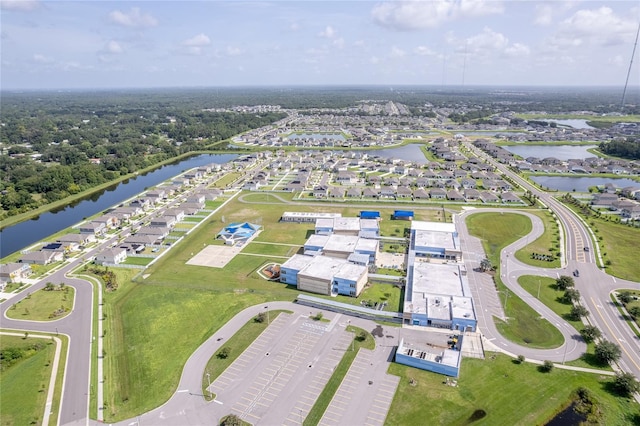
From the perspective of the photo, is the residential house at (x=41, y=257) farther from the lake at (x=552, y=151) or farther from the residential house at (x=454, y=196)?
the lake at (x=552, y=151)

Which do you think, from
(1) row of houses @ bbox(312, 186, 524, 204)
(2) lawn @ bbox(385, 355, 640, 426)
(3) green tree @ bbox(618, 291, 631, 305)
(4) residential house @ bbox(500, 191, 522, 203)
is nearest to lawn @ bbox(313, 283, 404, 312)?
(2) lawn @ bbox(385, 355, 640, 426)

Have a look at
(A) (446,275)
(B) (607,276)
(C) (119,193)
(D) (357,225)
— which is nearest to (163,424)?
(A) (446,275)

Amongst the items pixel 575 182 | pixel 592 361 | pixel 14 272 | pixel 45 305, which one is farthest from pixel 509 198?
pixel 14 272

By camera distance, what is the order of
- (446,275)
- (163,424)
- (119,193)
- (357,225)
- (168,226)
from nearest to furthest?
1. (163,424)
2. (446,275)
3. (357,225)
4. (168,226)
5. (119,193)

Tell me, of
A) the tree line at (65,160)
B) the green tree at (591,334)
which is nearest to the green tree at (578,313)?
the green tree at (591,334)

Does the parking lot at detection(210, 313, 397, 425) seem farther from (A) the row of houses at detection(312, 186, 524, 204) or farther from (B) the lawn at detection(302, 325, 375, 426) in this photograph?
(A) the row of houses at detection(312, 186, 524, 204)

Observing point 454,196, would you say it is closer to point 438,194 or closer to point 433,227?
point 438,194

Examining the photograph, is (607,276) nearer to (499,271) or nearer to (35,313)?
(499,271)
